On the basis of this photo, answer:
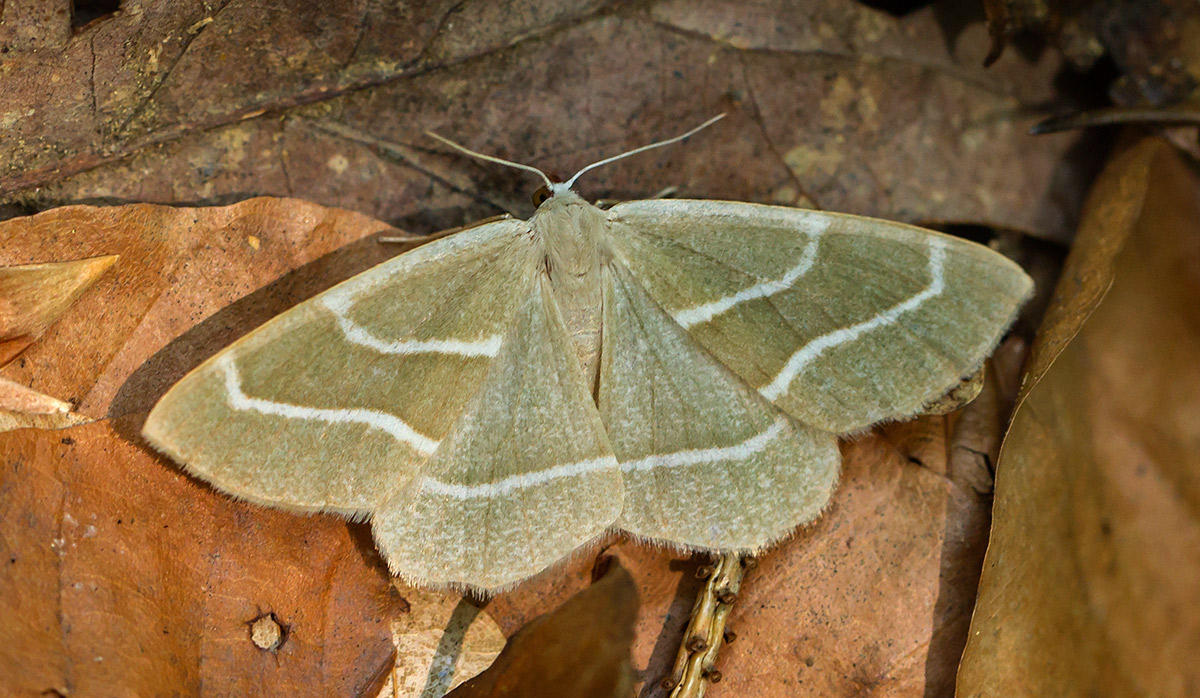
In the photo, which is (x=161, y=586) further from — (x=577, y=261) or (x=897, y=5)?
(x=897, y=5)

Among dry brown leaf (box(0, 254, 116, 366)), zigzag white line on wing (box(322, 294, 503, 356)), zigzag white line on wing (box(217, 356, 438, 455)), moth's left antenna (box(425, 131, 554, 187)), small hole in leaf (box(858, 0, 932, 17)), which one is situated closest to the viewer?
zigzag white line on wing (box(217, 356, 438, 455))

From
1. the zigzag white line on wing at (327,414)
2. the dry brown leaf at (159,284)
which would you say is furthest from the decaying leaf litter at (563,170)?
the zigzag white line on wing at (327,414)

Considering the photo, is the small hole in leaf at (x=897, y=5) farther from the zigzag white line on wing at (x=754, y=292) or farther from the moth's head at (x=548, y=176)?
the zigzag white line on wing at (x=754, y=292)

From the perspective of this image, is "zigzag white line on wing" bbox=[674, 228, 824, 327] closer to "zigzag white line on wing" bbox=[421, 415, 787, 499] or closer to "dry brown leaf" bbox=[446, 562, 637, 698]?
"zigzag white line on wing" bbox=[421, 415, 787, 499]

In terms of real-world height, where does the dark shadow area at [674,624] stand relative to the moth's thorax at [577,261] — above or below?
below

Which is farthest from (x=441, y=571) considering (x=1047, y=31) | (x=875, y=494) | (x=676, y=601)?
(x=1047, y=31)

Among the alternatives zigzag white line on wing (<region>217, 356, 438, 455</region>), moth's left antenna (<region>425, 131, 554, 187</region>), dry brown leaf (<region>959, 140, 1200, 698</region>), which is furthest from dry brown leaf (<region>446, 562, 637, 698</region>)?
moth's left antenna (<region>425, 131, 554, 187</region>)
